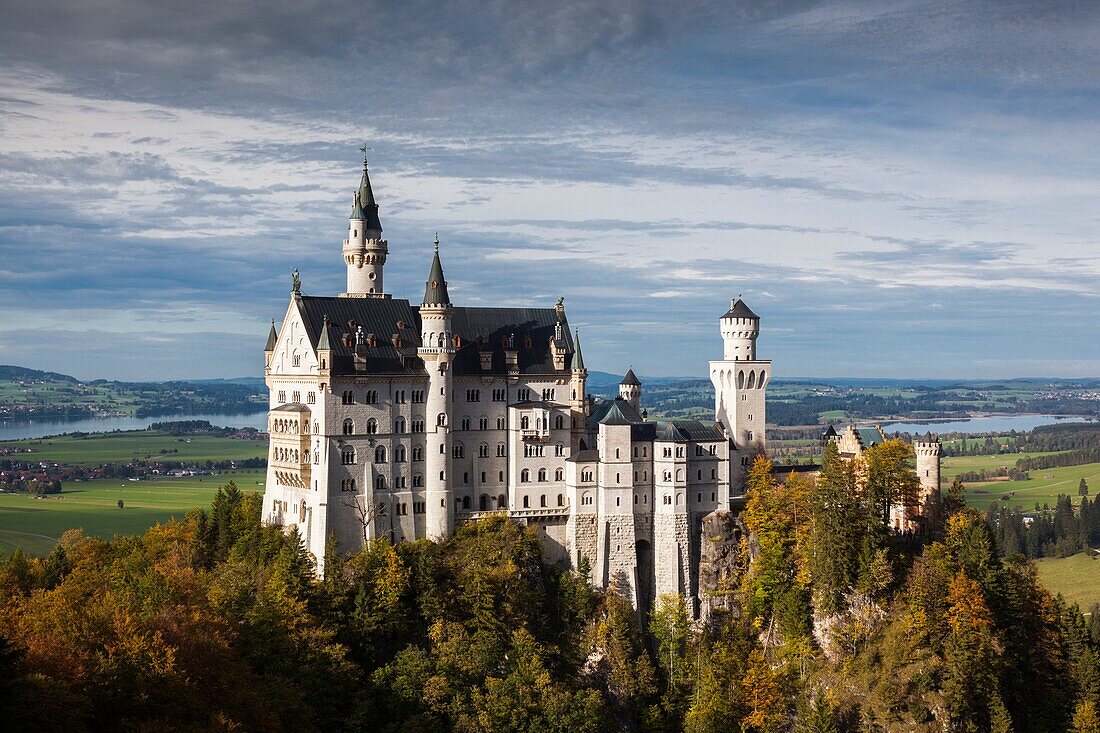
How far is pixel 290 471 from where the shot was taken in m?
93.0

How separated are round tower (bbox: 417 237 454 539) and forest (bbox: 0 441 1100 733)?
2.59 m

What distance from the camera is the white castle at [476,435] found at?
3553 inches

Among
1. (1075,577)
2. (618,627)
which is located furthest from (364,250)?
(1075,577)

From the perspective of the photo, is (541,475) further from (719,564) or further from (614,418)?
(719,564)

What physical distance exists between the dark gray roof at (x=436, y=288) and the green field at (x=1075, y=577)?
92.9m

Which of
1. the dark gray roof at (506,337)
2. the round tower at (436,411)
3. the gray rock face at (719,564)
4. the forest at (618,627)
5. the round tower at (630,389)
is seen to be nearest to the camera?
the forest at (618,627)

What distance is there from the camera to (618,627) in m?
90.9

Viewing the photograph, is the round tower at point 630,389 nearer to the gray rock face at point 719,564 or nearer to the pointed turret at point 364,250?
the gray rock face at point 719,564

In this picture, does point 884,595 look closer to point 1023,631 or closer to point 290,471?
point 1023,631

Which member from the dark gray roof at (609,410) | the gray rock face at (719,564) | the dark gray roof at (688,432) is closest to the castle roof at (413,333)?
the dark gray roof at (609,410)

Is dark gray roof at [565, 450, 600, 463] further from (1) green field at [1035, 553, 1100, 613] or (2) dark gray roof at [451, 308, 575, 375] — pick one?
(1) green field at [1035, 553, 1100, 613]

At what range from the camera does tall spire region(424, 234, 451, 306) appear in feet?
306

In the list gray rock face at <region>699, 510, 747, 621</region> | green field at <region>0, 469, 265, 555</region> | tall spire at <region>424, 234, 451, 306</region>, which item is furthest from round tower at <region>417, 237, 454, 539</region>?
green field at <region>0, 469, 265, 555</region>

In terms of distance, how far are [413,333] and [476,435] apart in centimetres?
1018
